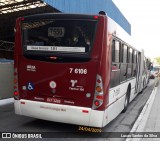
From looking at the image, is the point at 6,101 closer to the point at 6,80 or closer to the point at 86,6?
the point at 6,80

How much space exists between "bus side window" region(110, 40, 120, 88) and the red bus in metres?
0.03

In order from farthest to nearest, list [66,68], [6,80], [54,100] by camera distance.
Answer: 1. [6,80]
2. [54,100]
3. [66,68]

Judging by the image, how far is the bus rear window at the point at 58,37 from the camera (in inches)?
269

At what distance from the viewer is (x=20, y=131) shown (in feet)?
23.8

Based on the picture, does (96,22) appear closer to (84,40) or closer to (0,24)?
(84,40)

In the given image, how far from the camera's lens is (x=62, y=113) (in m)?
6.89

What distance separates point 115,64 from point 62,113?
2.06 m

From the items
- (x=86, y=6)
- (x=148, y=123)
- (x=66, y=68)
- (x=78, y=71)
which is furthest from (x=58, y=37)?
(x=86, y=6)

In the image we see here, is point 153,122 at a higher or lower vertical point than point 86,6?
lower

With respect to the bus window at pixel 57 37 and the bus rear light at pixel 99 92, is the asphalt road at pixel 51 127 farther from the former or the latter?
the bus window at pixel 57 37

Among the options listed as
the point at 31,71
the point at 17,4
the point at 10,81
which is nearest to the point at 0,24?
the point at 17,4

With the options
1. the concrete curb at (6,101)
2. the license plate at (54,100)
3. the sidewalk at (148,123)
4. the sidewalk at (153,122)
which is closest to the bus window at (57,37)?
the license plate at (54,100)

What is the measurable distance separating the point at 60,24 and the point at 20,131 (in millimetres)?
2922

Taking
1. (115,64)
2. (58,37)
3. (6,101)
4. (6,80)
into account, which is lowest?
(6,101)
